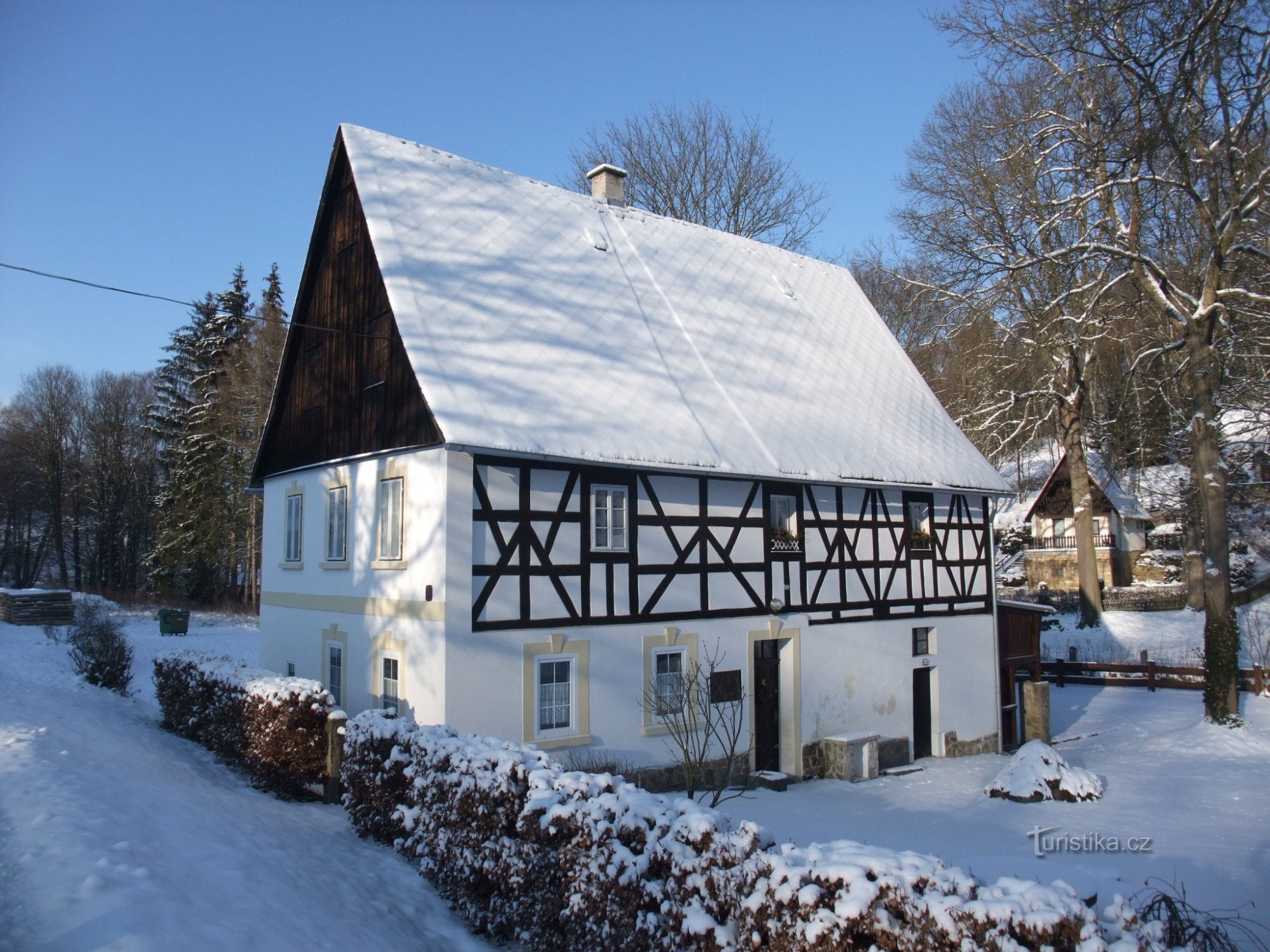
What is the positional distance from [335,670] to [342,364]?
15.8 feet

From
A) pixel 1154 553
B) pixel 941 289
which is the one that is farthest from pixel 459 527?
pixel 1154 553

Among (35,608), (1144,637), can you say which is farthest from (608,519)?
(35,608)

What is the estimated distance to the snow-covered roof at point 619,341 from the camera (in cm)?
1226

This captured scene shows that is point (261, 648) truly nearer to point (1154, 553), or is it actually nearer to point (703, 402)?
point (703, 402)

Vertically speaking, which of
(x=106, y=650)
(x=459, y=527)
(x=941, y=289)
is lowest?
(x=106, y=650)

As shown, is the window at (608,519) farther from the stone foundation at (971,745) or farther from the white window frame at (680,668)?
the stone foundation at (971,745)

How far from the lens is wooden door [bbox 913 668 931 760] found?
17656 mm

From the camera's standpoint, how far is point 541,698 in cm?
1171

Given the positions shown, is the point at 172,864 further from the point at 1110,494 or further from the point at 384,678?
the point at 1110,494

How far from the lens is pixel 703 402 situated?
14625mm

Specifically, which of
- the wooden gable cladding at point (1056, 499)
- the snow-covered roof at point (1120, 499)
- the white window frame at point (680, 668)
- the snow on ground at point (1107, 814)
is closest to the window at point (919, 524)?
the snow on ground at point (1107, 814)

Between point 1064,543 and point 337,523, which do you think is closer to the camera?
point 337,523

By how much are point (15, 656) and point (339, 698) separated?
12919 millimetres

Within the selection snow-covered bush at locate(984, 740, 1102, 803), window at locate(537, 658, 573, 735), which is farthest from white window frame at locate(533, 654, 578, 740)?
snow-covered bush at locate(984, 740, 1102, 803)
